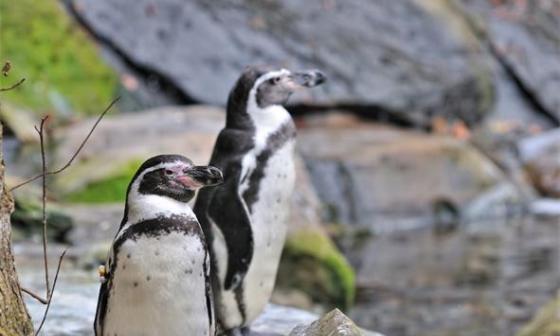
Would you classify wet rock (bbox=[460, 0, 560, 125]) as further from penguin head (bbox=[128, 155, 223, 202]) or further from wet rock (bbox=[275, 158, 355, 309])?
penguin head (bbox=[128, 155, 223, 202])

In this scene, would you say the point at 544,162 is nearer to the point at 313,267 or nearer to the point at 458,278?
the point at 458,278

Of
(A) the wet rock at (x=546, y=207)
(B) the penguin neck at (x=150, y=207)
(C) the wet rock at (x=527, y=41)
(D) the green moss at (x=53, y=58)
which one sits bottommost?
(A) the wet rock at (x=546, y=207)

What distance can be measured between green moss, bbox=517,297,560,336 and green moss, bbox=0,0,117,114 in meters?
7.51

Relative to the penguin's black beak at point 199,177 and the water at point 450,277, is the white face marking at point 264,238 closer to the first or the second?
the penguin's black beak at point 199,177

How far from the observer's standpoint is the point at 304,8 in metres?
16.6

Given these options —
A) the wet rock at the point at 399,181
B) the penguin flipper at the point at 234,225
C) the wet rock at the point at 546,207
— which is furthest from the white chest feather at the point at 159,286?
the wet rock at the point at 546,207

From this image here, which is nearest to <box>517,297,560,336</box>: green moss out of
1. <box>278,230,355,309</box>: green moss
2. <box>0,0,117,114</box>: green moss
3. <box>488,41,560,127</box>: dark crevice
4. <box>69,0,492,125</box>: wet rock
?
<box>278,230,355,309</box>: green moss

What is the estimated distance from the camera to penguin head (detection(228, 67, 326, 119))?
4945mm

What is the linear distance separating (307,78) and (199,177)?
1691mm

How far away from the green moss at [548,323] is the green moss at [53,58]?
7507 mm

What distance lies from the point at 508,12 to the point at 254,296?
51.0ft

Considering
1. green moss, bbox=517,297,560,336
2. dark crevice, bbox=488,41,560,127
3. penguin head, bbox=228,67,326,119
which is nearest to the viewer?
penguin head, bbox=228,67,326,119

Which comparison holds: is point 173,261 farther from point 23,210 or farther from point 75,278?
point 23,210

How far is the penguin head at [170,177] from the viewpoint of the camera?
11.8 ft
